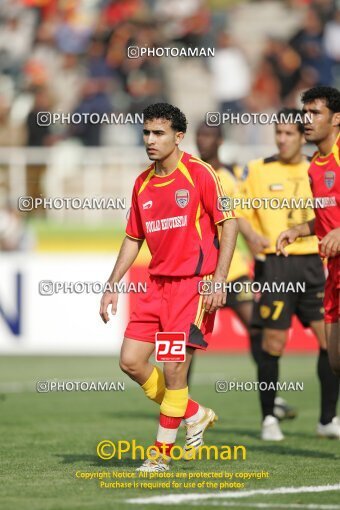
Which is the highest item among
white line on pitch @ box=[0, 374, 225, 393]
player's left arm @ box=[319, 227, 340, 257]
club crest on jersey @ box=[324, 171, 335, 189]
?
club crest on jersey @ box=[324, 171, 335, 189]

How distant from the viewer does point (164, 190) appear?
8172mm

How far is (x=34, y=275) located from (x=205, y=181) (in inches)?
423

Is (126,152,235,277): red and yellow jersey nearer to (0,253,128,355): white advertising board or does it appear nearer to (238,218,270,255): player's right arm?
(238,218,270,255): player's right arm

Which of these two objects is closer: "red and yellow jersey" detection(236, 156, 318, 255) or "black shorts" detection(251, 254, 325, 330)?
"black shorts" detection(251, 254, 325, 330)

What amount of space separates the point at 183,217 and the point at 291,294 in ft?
8.50

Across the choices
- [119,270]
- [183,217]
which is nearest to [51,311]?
[119,270]

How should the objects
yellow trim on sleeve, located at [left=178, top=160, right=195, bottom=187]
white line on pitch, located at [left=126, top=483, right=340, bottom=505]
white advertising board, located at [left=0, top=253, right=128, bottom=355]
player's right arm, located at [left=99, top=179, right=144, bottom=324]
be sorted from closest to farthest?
white line on pitch, located at [left=126, top=483, right=340, bottom=505] → yellow trim on sleeve, located at [left=178, top=160, right=195, bottom=187] → player's right arm, located at [left=99, top=179, right=144, bottom=324] → white advertising board, located at [left=0, top=253, right=128, bottom=355]

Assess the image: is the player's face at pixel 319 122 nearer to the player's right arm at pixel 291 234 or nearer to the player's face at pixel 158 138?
the player's right arm at pixel 291 234

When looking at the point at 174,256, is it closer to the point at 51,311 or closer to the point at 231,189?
the point at 231,189

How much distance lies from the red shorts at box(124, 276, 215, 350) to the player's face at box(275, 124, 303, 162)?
2.64m

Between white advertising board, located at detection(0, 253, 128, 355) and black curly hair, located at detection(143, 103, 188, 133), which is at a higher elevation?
black curly hair, located at detection(143, 103, 188, 133)

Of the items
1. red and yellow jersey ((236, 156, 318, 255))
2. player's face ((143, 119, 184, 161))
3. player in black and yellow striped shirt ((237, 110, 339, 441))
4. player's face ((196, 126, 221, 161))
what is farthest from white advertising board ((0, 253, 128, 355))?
player's face ((143, 119, 184, 161))

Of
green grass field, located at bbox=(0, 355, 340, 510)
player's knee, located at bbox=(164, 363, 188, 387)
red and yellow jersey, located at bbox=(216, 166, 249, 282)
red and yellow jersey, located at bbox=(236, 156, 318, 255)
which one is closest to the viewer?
green grass field, located at bbox=(0, 355, 340, 510)

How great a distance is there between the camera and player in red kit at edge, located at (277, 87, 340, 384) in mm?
8438
